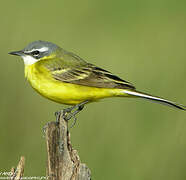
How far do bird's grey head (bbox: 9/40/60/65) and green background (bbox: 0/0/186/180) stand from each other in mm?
465

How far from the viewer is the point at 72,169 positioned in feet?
12.4

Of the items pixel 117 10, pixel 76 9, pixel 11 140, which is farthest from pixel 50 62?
pixel 117 10

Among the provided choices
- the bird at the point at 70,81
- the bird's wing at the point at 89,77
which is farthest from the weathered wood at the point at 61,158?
the bird's wing at the point at 89,77

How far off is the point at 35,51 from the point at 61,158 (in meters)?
2.27

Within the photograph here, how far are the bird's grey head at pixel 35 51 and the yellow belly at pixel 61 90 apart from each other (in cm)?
30

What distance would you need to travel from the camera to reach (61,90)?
17.4 feet

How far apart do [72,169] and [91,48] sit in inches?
172

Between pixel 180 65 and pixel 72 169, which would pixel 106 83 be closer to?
pixel 180 65

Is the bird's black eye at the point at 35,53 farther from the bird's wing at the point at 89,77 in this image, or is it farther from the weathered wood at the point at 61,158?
the weathered wood at the point at 61,158

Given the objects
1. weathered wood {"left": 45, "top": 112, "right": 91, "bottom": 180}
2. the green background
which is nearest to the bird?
the green background

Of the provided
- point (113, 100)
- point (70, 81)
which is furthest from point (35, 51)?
point (113, 100)

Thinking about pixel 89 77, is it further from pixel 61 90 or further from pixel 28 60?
pixel 28 60

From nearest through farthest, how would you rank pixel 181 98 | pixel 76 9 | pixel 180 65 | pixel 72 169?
1. pixel 72 169
2. pixel 181 98
3. pixel 180 65
4. pixel 76 9

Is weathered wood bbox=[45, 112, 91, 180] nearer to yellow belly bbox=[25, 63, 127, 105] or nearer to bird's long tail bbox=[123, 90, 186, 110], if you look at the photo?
yellow belly bbox=[25, 63, 127, 105]
